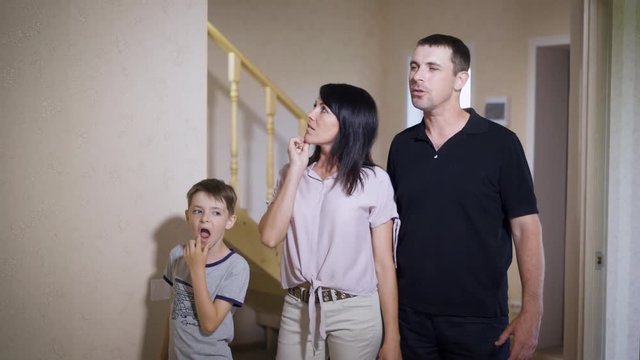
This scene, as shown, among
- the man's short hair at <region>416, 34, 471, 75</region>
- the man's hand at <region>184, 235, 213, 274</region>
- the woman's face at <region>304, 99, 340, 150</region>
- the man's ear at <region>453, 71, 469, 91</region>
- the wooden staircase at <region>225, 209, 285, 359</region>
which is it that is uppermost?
the man's short hair at <region>416, 34, 471, 75</region>

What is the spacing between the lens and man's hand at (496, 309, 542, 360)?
88.4 inches

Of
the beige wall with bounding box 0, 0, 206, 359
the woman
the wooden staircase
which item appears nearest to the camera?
the woman

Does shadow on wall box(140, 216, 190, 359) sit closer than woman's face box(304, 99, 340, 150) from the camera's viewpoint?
No

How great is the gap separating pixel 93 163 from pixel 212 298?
2.57ft

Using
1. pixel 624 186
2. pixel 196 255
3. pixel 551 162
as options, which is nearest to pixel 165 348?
pixel 196 255

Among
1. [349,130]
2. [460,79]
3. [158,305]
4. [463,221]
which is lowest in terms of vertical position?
[158,305]

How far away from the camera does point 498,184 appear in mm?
2277

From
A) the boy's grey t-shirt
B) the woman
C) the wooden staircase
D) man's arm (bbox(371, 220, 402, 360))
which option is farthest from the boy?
the wooden staircase

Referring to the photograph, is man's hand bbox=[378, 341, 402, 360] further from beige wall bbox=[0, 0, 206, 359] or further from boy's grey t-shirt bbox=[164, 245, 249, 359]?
beige wall bbox=[0, 0, 206, 359]

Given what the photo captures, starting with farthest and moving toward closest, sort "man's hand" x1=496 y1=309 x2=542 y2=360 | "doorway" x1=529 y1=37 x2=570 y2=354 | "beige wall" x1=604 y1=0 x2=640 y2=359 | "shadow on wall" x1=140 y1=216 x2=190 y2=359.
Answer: "doorway" x1=529 y1=37 x2=570 y2=354
"beige wall" x1=604 y1=0 x2=640 y2=359
"shadow on wall" x1=140 y1=216 x2=190 y2=359
"man's hand" x1=496 y1=309 x2=542 y2=360

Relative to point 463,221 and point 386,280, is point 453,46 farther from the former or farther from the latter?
point 386,280

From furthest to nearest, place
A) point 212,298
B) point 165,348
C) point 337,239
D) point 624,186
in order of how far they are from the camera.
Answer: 1. point 624,186
2. point 165,348
3. point 212,298
4. point 337,239

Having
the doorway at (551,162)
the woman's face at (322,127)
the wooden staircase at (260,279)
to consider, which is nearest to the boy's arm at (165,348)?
the woman's face at (322,127)

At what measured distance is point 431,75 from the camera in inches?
89.7
